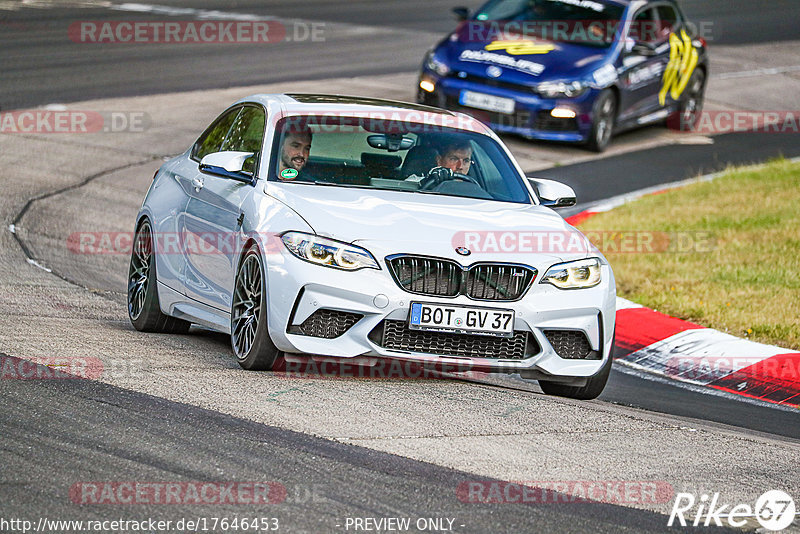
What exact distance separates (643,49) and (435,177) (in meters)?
10.5

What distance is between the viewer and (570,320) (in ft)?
23.4

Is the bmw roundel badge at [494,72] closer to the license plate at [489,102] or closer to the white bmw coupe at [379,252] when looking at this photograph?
the license plate at [489,102]

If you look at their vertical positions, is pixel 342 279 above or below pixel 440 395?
above

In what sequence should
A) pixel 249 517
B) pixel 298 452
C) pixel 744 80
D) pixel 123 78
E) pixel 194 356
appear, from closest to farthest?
pixel 249 517
pixel 298 452
pixel 194 356
pixel 123 78
pixel 744 80

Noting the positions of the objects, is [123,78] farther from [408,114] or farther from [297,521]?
[297,521]

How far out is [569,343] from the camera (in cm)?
→ 723

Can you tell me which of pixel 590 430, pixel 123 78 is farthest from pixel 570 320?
pixel 123 78

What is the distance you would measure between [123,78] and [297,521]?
51.9 feet

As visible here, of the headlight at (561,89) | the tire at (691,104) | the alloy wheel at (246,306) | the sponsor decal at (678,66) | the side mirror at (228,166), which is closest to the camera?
the alloy wheel at (246,306)

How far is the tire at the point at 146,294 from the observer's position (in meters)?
8.64

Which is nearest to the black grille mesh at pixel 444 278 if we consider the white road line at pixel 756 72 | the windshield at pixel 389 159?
the windshield at pixel 389 159

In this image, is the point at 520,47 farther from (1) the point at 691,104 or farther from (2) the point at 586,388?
(2) the point at 586,388

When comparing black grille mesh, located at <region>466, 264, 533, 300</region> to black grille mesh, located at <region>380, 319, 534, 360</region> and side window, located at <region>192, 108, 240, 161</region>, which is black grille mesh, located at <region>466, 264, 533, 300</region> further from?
side window, located at <region>192, 108, 240, 161</region>

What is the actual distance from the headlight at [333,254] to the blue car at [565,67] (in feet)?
33.6
